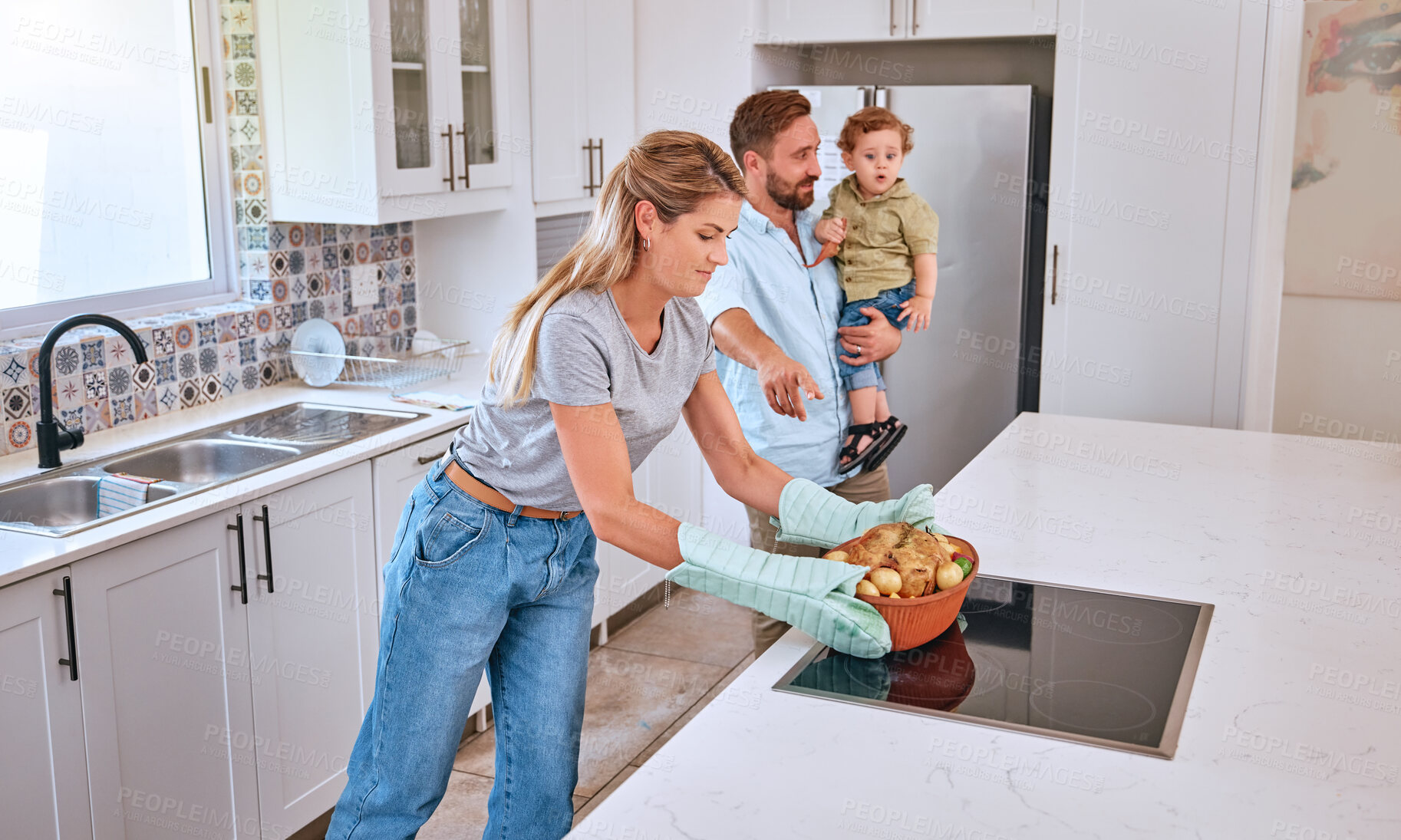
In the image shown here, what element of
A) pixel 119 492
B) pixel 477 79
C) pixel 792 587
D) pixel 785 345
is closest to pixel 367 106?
pixel 477 79

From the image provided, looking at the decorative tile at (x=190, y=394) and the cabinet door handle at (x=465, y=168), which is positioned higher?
the cabinet door handle at (x=465, y=168)

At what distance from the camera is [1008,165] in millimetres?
3369

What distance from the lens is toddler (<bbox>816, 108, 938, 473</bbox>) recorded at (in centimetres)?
251

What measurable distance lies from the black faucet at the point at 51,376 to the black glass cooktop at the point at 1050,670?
1475 millimetres

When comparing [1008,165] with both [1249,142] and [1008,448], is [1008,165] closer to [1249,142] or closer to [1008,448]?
[1249,142]

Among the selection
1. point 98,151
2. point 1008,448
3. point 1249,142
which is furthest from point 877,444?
point 98,151

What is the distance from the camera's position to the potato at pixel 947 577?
142 centimetres

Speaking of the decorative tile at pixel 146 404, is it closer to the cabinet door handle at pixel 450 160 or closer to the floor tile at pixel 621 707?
the cabinet door handle at pixel 450 160

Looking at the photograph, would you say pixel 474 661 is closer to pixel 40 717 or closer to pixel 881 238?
pixel 40 717

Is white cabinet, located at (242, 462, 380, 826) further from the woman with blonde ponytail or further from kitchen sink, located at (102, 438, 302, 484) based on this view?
the woman with blonde ponytail

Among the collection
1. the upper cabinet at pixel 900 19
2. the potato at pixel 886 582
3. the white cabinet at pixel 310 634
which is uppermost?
the upper cabinet at pixel 900 19

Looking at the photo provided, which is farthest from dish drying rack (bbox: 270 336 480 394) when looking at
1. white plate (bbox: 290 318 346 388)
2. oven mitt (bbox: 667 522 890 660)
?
oven mitt (bbox: 667 522 890 660)

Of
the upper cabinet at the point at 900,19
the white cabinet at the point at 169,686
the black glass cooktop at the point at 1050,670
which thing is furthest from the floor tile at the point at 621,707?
the upper cabinet at the point at 900,19

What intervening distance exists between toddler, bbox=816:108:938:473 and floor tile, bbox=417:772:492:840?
1.18 m
